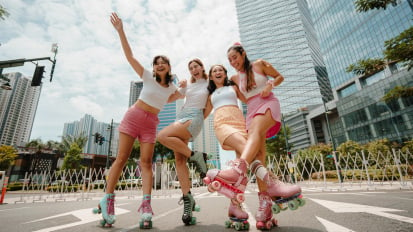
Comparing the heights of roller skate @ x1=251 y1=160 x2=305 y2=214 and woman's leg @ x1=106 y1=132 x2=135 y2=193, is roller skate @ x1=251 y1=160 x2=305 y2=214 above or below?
below

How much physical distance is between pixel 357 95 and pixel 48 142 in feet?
250

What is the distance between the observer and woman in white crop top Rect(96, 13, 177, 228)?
2.37m

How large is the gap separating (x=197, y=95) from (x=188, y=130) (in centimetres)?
49

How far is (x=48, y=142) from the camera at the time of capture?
151 feet

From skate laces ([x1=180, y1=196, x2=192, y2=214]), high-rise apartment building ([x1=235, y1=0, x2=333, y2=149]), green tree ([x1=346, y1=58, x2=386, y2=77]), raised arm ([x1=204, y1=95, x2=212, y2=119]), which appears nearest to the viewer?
skate laces ([x1=180, y1=196, x2=192, y2=214])

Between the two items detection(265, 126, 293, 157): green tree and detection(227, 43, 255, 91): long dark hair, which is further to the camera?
detection(265, 126, 293, 157): green tree

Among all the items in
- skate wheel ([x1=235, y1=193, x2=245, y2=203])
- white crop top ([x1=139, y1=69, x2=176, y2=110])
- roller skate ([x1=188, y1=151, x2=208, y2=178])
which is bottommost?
skate wheel ([x1=235, y1=193, x2=245, y2=203])

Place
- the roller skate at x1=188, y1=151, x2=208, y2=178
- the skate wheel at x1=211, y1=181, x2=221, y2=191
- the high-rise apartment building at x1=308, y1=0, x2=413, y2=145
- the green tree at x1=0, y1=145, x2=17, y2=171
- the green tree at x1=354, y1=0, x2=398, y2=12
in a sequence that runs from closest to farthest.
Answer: the skate wheel at x1=211, y1=181, x2=221, y2=191 → the roller skate at x1=188, y1=151, x2=208, y2=178 → the green tree at x1=354, y1=0, x2=398, y2=12 → the green tree at x1=0, y1=145, x2=17, y2=171 → the high-rise apartment building at x1=308, y1=0, x2=413, y2=145

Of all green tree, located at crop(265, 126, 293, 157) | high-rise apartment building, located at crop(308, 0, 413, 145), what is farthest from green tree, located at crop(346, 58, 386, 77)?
high-rise apartment building, located at crop(308, 0, 413, 145)

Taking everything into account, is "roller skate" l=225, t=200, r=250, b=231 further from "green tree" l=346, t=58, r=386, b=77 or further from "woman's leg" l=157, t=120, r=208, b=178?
"green tree" l=346, t=58, r=386, b=77

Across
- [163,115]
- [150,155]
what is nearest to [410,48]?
[150,155]

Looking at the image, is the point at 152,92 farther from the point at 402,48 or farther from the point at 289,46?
the point at 289,46

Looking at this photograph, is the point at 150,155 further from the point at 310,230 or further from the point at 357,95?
the point at 357,95

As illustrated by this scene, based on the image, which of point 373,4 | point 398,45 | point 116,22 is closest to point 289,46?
point 373,4
